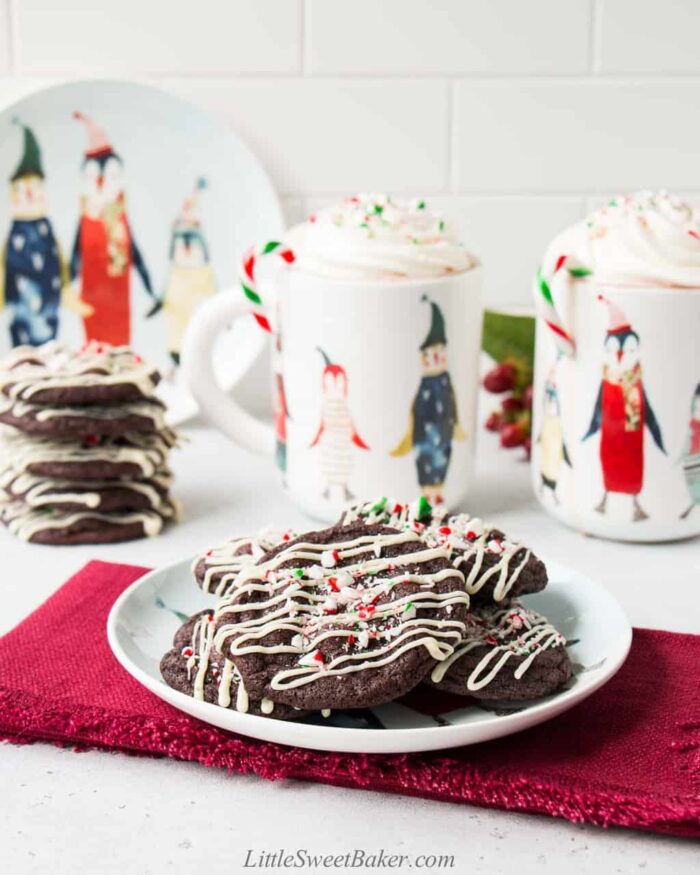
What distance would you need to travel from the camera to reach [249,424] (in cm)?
120

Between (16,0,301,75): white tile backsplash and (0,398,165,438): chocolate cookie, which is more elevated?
(16,0,301,75): white tile backsplash

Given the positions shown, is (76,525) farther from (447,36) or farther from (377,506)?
(447,36)

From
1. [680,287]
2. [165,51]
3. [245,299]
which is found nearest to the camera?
[680,287]

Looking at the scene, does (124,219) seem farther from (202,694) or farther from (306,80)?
(202,694)

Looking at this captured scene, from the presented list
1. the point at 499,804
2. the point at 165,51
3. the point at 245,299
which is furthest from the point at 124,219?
the point at 499,804

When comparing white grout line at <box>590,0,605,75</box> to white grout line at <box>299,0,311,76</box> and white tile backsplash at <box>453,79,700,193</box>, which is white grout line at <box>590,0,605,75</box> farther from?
white grout line at <box>299,0,311,76</box>

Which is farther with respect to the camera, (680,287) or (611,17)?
(611,17)

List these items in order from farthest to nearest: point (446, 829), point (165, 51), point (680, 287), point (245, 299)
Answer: point (165, 51)
point (245, 299)
point (680, 287)
point (446, 829)

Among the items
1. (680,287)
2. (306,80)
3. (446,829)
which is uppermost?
(306,80)

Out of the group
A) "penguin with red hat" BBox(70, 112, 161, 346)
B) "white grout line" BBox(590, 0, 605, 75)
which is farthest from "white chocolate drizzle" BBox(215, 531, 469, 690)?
"white grout line" BBox(590, 0, 605, 75)

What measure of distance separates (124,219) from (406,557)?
84cm

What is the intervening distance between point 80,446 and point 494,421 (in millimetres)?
575

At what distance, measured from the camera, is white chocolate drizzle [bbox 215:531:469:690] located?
2.18ft

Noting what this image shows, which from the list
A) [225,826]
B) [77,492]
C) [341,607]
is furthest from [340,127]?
[225,826]
